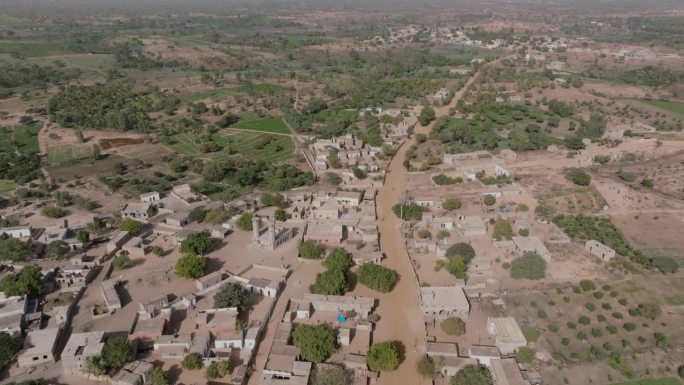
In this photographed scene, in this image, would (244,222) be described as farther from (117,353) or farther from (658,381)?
(658,381)

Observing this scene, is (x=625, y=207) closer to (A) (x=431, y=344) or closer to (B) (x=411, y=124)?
(A) (x=431, y=344)

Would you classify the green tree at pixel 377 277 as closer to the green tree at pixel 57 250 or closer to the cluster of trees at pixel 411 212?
the cluster of trees at pixel 411 212

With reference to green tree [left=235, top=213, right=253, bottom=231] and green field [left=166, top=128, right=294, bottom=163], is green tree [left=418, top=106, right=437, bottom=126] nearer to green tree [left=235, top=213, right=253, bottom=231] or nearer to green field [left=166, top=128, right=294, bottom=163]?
green field [left=166, top=128, right=294, bottom=163]

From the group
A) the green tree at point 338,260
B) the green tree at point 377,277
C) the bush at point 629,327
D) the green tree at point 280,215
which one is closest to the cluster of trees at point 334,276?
the green tree at point 338,260

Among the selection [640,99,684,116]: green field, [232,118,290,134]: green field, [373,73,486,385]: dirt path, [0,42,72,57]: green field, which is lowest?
[373,73,486,385]: dirt path

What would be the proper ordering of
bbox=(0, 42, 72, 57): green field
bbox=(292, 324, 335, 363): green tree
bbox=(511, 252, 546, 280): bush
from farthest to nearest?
1. bbox=(0, 42, 72, 57): green field
2. bbox=(511, 252, 546, 280): bush
3. bbox=(292, 324, 335, 363): green tree

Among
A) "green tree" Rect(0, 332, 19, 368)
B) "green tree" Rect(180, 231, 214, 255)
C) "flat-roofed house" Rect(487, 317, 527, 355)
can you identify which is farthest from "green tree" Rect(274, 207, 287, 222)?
"green tree" Rect(0, 332, 19, 368)
